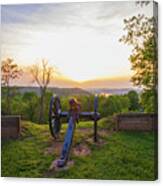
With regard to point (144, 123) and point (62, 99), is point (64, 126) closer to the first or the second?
point (62, 99)

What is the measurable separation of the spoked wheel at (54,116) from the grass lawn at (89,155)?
35mm

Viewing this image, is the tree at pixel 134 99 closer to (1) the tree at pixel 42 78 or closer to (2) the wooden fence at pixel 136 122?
(2) the wooden fence at pixel 136 122

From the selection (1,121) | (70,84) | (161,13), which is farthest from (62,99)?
(161,13)

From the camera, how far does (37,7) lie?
452 cm

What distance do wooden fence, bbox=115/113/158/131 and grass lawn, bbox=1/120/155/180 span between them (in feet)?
0.11

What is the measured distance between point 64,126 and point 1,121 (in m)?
0.39

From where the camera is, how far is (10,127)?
14.9 ft

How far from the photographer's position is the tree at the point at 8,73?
454 cm

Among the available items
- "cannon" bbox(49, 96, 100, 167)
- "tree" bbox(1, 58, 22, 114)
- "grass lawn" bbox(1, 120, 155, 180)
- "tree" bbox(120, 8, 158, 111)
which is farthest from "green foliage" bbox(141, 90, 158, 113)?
"tree" bbox(1, 58, 22, 114)

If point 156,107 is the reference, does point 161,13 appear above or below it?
above

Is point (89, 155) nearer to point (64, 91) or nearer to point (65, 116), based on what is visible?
point (65, 116)

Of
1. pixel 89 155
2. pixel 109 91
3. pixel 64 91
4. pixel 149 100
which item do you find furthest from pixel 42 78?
pixel 149 100

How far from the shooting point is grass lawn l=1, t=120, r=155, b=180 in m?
4.36

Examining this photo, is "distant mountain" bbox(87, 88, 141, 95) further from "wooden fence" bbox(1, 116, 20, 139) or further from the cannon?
"wooden fence" bbox(1, 116, 20, 139)
